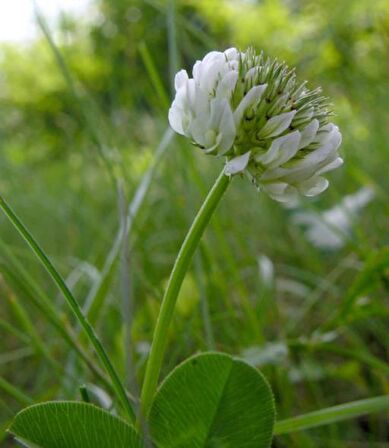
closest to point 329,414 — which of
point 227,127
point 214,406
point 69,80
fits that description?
point 214,406

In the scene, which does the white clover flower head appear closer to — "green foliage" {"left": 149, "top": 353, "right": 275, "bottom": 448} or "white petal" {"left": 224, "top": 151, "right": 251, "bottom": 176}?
"white petal" {"left": 224, "top": 151, "right": 251, "bottom": 176}

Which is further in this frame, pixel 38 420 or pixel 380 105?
pixel 380 105

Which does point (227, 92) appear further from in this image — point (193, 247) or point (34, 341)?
point (34, 341)

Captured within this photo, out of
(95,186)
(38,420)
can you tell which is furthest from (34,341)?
(95,186)

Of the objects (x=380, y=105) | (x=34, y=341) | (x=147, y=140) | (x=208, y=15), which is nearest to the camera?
(x=34, y=341)

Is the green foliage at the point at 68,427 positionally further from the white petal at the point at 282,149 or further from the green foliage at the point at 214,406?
the white petal at the point at 282,149

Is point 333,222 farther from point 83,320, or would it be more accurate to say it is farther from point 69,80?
point 83,320
